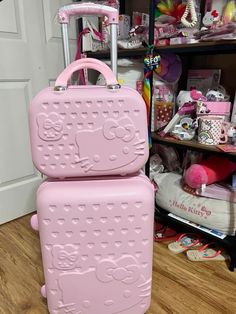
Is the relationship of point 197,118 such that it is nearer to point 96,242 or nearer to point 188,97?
point 188,97

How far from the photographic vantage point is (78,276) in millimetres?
710

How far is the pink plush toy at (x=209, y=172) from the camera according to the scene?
1092 mm

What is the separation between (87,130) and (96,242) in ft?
0.92

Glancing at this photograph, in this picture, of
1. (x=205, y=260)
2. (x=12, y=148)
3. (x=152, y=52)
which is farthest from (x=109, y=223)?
(x=12, y=148)

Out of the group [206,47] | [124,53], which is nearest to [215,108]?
[206,47]

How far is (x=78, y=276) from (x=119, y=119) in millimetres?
Answer: 415

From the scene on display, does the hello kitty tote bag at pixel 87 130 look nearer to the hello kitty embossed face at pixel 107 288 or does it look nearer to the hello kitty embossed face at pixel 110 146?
the hello kitty embossed face at pixel 110 146

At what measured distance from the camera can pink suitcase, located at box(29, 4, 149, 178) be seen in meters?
0.62

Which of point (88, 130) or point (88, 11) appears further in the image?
point (88, 11)

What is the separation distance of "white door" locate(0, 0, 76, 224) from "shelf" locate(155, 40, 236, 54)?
1.99 ft

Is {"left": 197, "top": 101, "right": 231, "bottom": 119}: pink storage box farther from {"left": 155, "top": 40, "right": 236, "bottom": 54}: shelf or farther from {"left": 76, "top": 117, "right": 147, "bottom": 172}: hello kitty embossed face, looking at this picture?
{"left": 76, "top": 117, "right": 147, "bottom": 172}: hello kitty embossed face

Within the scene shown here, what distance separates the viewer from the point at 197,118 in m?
1.08

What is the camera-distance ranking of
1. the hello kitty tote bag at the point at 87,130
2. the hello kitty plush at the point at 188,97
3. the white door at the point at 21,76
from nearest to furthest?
the hello kitty tote bag at the point at 87,130 < the hello kitty plush at the point at 188,97 < the white door at the point at 21,76

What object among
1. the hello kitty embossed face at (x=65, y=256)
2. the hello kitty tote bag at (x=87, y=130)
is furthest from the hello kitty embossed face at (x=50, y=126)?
the hello kitty embossed face at (x=65, y=256)
